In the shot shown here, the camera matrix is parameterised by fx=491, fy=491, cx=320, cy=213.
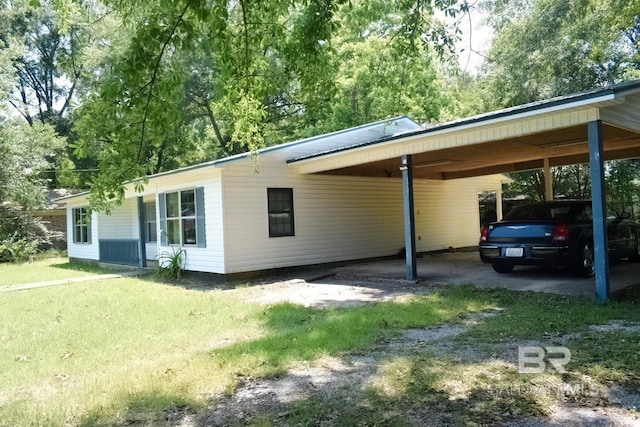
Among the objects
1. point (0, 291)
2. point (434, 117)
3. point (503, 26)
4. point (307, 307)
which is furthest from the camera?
point (434, 117)

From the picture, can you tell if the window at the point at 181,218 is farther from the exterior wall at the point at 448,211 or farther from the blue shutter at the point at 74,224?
the blue shutter at the point at 74,224

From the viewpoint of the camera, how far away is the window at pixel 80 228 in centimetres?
1969

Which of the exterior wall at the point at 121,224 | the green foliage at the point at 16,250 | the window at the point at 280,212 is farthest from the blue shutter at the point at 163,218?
the green foliage at the point at 16,250

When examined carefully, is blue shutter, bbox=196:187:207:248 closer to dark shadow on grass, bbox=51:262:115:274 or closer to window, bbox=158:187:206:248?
window, bbox=158:187:206:248

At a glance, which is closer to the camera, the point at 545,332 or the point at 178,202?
the point at 545,332

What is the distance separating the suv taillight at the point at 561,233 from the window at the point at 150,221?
13349mm

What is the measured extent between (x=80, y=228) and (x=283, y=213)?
1149 cm

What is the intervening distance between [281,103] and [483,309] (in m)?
23.7

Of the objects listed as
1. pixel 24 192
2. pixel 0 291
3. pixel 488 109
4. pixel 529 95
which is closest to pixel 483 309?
pixel 0 291

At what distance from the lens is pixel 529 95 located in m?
20.2

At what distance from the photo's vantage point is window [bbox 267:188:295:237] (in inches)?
502

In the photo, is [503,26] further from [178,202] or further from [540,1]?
[178,202]

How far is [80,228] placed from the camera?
20.3 m

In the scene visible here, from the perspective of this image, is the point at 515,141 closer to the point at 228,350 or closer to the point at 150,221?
the point at 228,350
